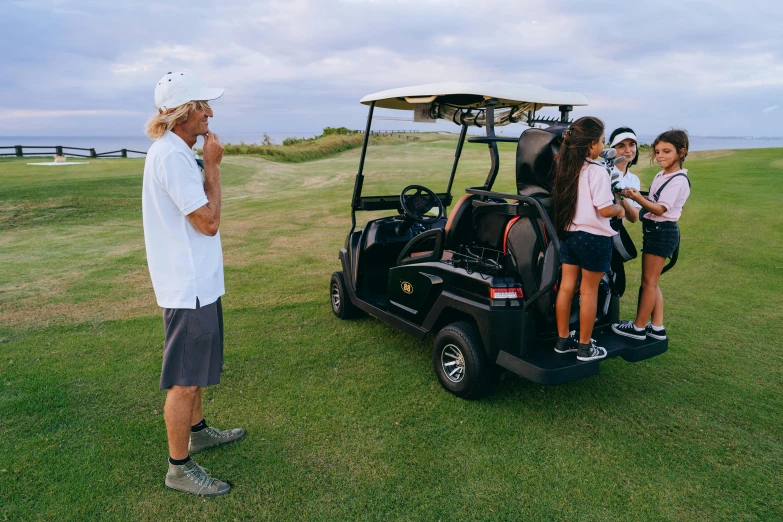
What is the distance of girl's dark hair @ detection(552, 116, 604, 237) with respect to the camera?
306 centimetres

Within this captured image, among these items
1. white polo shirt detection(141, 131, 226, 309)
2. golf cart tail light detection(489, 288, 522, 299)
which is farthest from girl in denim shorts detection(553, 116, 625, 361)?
white polo shirt detection(141, 131, 226, 309)

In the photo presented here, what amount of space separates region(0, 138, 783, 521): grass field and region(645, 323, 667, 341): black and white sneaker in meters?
0.38

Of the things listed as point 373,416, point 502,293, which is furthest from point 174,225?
point 502,293

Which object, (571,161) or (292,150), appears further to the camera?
(292,150)

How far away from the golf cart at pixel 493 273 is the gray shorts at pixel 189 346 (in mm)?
1582

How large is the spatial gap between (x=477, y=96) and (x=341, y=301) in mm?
2283

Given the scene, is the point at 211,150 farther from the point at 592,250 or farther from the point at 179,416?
the point at 592,250

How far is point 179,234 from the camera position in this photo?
2.45m

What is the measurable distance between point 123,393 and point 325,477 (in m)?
1.69

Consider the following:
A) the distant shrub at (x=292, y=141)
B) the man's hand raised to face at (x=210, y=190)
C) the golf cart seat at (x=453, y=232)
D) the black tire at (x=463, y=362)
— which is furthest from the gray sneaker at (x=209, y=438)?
the distant shrub at (x=292, y=141)

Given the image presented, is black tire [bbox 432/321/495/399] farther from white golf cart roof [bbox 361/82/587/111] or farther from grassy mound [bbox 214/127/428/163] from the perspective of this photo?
grassy mound [bbox 214/127/428/163]

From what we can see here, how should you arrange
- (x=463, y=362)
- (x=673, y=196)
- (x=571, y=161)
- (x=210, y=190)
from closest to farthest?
(x=210, y=190) → (x=571, y=161) → (x=463, y=362) → (x=673, y=196)

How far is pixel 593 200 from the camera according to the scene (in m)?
3.09

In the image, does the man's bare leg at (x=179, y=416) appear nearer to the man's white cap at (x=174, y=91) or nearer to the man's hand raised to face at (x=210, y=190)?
the man's hand raised to face at (x=210, y=190)
